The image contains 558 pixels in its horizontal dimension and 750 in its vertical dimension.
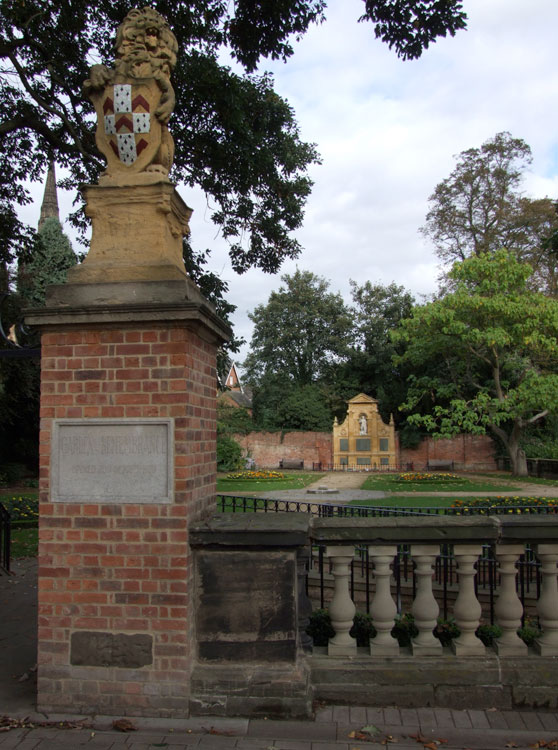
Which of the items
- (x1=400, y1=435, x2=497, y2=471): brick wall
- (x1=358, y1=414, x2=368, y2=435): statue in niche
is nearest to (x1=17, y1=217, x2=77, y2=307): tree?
(x1=358, y1=414, x2=368, y2=435): statue in niche

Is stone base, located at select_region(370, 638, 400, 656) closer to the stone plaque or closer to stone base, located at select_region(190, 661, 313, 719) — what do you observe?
stone base, located at select_region(190, 661, 313, 719)

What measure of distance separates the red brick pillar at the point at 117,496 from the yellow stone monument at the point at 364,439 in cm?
3397

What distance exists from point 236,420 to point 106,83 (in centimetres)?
3776

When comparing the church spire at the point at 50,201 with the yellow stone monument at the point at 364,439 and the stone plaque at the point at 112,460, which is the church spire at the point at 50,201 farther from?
the stone plaque at the point at 112,460

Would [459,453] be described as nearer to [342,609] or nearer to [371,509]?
[371,509]

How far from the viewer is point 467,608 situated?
3.48m

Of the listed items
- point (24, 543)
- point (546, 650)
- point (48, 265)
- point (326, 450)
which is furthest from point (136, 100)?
point (326, 450)

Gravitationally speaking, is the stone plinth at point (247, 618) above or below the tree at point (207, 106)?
below

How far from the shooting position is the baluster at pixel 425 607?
348 centimetres

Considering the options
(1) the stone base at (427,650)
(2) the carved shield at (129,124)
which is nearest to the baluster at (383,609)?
(1) the stone base at (427,650)

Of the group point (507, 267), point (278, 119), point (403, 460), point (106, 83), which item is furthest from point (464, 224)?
point (106, 83)

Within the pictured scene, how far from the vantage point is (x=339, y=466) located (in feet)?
123

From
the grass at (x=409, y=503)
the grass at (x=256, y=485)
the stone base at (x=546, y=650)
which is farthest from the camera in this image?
the grass at (x=256, y=485)

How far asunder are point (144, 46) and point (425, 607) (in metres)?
3.98
